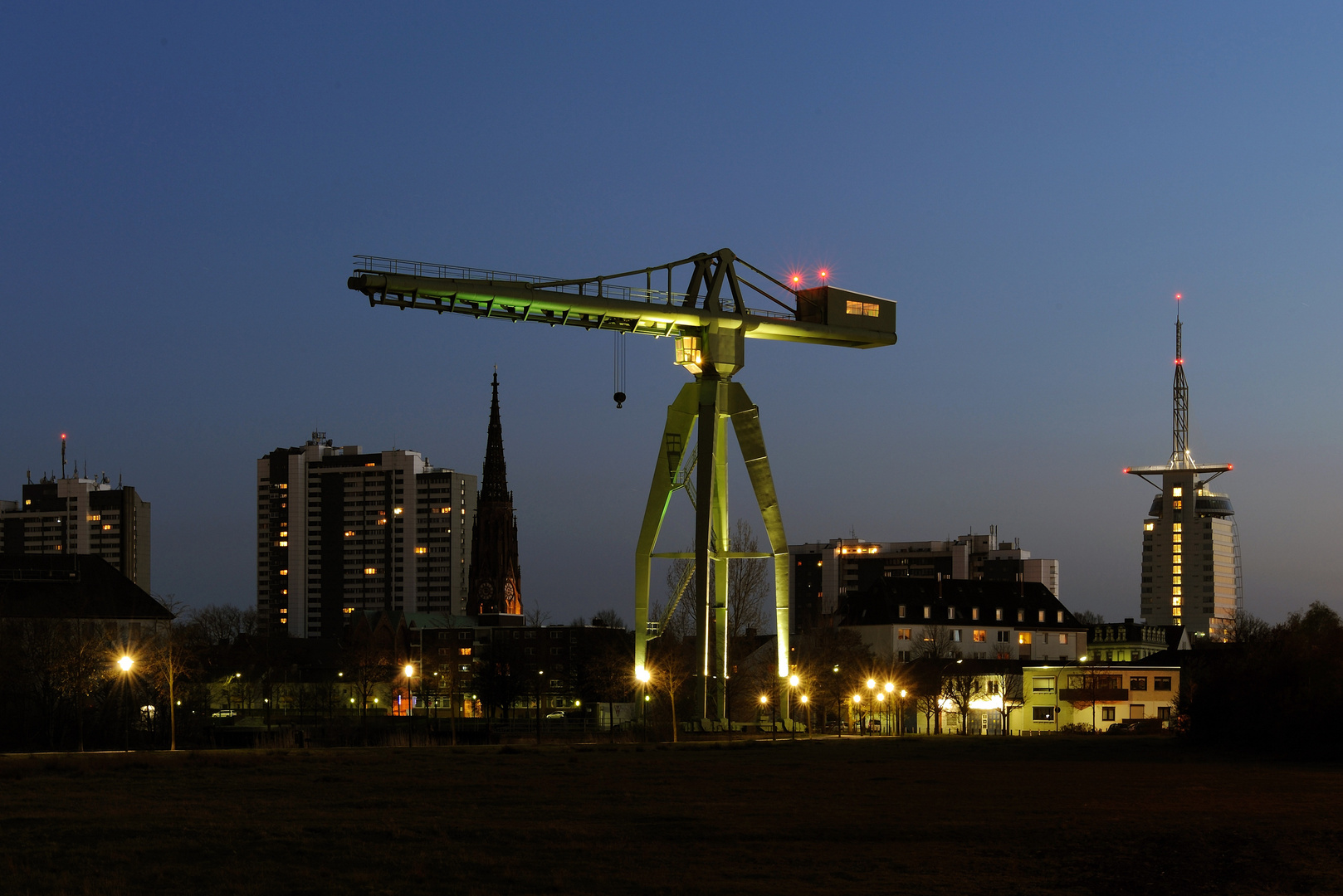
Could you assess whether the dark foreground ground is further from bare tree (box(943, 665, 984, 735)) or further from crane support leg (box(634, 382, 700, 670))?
bare tree (box(943, 665, 984, 735))

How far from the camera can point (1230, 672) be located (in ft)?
164

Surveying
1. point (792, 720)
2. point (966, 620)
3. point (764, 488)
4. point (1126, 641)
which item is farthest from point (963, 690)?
point (1126, 641)

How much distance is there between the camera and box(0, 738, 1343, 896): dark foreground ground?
16375 millimetres

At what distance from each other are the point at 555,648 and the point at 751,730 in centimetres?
7664

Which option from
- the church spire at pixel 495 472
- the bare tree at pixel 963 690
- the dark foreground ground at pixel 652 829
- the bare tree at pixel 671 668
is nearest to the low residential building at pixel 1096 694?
the bare tree at pixel 963 690

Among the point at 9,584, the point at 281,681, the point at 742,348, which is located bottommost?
the point at 281,681

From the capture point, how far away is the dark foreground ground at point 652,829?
16375 mm

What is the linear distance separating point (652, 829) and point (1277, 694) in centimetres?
3258

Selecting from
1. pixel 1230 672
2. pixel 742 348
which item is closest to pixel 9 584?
pixel 742 348

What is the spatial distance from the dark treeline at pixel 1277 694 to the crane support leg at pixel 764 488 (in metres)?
15.2

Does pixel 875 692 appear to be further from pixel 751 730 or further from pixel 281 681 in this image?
pixel 281 681

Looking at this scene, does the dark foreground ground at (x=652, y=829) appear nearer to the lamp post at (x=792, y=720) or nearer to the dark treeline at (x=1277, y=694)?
the dark treeline at (x=1277, y=694)

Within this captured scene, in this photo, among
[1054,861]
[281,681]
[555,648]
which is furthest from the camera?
[555,648]

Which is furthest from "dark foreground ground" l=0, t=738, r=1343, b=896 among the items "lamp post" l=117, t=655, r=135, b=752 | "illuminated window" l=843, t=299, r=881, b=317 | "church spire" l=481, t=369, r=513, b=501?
"church spire" l=481, t=369, r=513, b=501
